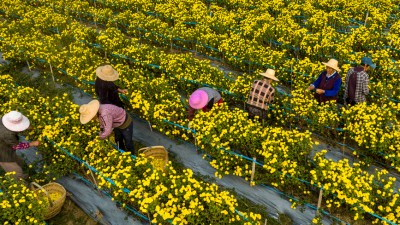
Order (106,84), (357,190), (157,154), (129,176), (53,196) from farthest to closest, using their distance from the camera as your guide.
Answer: (106,84), (157,154), (53,196), (129,176), (357,190)

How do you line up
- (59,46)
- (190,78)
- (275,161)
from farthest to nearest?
1. (59,46)
2. (190,78)
3. (275,161)

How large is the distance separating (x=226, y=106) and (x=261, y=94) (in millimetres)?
1042

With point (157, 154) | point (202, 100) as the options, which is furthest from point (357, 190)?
point (157, 154)

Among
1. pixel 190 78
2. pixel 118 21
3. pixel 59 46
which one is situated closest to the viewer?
pixel 190 78

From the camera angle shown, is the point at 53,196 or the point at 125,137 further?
the point at 125,137

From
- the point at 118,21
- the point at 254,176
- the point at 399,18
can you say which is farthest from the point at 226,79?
the point at 399,18

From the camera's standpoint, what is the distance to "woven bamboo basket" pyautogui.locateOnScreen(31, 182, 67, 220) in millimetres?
6961

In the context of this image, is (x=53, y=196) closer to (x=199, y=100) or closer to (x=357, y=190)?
(x=199, y=100)

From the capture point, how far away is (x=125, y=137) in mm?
8180

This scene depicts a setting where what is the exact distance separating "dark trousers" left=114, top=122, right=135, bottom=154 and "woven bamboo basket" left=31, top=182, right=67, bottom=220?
1.79m

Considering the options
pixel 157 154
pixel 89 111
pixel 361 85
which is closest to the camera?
pixel 89 111

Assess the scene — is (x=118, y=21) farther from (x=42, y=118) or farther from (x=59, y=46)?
(x=42, y=118)

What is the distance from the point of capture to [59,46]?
14.9 m

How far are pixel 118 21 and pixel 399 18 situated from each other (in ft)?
47.2
